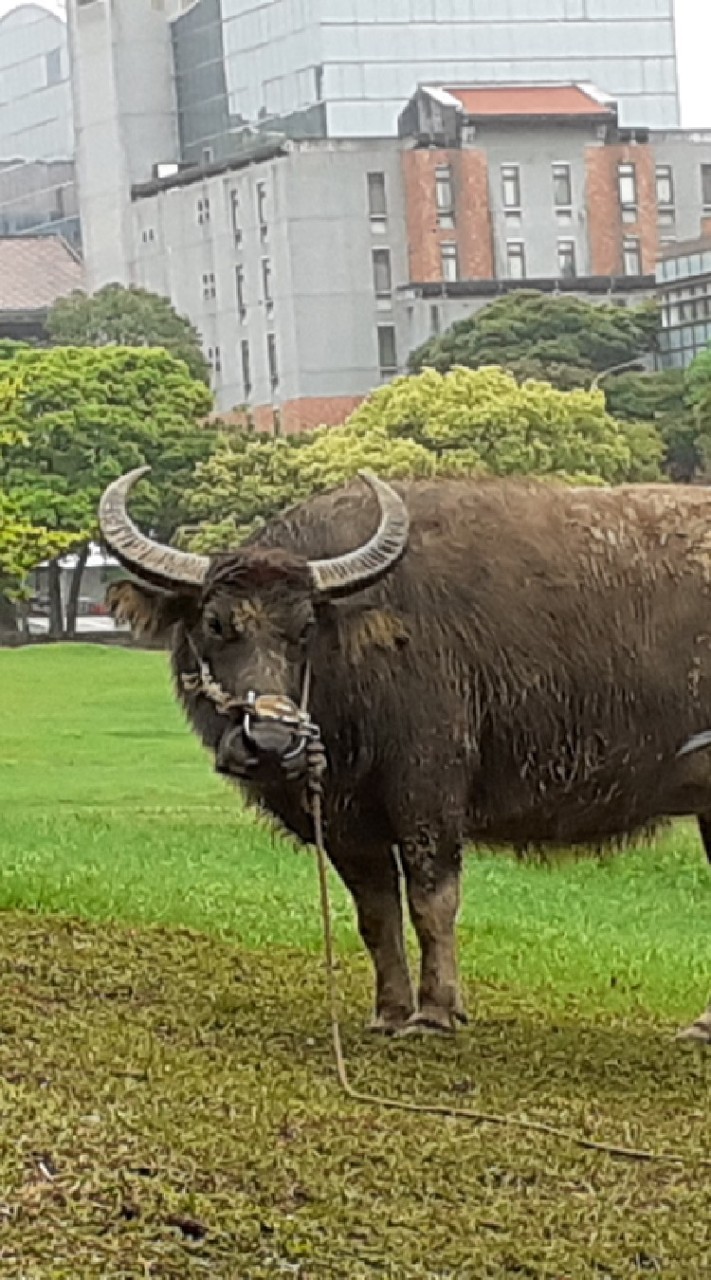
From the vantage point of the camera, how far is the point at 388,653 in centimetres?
780

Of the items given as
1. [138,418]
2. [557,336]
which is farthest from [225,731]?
[557,336]

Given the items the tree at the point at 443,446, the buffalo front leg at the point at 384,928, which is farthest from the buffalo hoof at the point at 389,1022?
the tree at the point at 443,446

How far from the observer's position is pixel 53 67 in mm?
126250

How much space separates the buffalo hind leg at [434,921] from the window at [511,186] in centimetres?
7217

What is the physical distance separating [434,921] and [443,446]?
1287 inches

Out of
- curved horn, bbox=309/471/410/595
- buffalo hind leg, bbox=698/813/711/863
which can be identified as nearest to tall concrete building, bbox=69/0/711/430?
buffalo hind leg, bbox=698/813/711/863

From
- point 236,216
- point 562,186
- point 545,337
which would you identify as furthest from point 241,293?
point 545,337

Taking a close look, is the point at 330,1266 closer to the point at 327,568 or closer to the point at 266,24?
the point at 327,568

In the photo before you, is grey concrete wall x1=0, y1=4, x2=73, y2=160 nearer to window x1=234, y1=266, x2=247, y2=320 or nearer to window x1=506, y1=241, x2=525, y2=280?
window x1=506, y1=241, x2=525, y2=280

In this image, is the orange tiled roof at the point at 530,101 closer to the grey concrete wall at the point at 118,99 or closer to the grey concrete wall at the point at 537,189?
the grey concrete wall at the point at 537,189

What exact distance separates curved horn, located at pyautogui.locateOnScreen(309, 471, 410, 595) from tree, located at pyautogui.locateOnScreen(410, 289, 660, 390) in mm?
49189

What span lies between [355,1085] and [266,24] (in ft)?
283

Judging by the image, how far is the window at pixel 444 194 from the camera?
76.2 meters

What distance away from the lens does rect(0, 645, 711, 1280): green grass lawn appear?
5.42 metres
